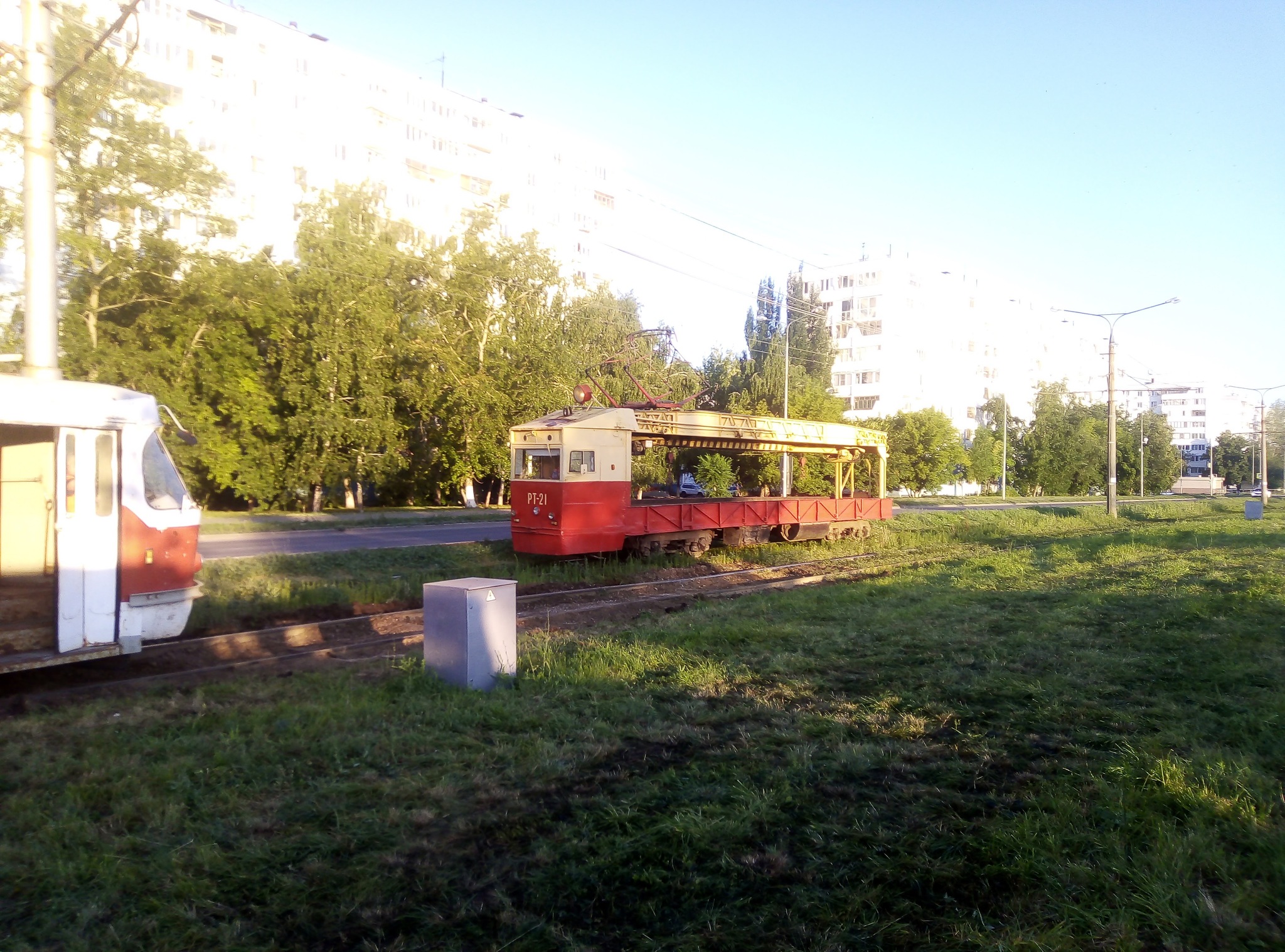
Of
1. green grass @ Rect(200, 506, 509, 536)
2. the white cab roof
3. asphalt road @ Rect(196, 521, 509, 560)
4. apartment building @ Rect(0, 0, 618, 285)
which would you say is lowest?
asphalt road @ Rect(196, 521, 509, 560)

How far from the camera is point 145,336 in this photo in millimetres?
28938

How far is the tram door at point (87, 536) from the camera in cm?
778

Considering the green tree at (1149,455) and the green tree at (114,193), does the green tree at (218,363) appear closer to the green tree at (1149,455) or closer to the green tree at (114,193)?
the green tree at (114,193)

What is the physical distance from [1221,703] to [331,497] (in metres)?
37.0

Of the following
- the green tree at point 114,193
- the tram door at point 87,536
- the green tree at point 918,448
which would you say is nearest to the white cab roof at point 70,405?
the tram door at point 87,536

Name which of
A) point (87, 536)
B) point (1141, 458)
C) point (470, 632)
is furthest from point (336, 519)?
point (1141, 458)

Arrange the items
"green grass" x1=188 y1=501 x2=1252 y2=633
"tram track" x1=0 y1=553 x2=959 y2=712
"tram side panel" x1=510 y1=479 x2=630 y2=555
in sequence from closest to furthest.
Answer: "tram track" x1=0 y1=553 x2=959 y2=712 < "green grass" x1=188 y1=501 x2=1252 y2=633 < "tram side panel" x1=510 y1=479 x2=630 y2=555

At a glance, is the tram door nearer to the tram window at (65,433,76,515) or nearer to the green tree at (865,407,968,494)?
the tram window at (65,433,76,515)

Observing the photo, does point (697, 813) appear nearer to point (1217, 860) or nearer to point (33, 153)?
point (1217, 860)

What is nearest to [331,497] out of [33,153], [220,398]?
[220,398]

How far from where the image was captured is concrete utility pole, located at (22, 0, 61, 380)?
9953mm

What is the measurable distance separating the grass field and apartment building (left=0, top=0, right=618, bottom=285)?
3298cm

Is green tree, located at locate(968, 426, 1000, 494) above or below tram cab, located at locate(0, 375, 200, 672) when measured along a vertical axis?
above

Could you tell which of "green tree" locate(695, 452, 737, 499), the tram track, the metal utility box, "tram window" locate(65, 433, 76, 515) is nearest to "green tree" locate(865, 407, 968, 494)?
"green tree" locate(695, 452, 737, 499)
